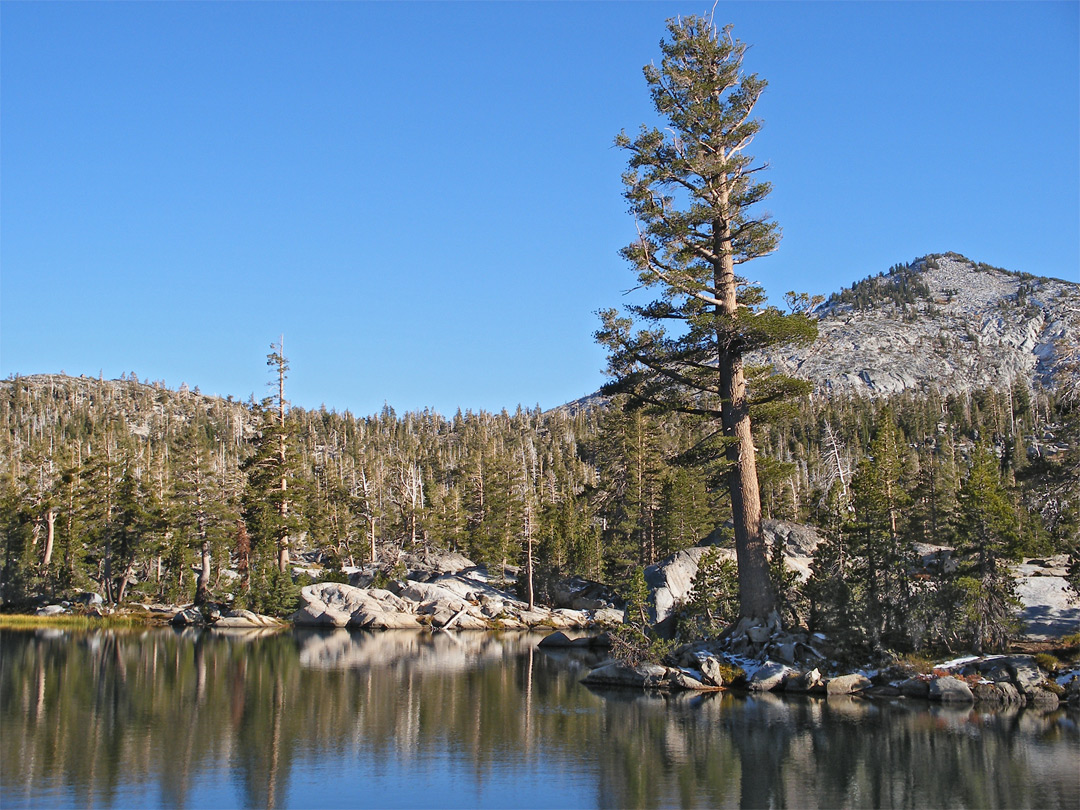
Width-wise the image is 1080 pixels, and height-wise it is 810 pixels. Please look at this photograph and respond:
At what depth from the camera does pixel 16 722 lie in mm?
19094

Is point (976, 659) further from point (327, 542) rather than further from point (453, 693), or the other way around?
point (327, 542)

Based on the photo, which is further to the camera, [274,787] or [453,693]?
[453,693]

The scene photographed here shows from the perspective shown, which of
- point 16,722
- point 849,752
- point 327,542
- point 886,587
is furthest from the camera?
point 327,542

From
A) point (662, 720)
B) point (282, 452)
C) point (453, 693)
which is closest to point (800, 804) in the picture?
point (662, 720)

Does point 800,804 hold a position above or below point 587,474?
below

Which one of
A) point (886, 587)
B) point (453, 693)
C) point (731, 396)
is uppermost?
point (731, 396)

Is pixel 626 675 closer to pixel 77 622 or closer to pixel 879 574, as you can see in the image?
pixel 879 574

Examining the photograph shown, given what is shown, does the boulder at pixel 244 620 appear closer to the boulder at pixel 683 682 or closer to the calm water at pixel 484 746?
the calm water at pixel 484 746

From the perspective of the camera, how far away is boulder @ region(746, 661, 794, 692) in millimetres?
24594

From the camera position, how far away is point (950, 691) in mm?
22844

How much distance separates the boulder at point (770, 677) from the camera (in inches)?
968

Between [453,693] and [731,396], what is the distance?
12488 millimetres

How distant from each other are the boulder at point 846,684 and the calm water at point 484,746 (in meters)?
1.33

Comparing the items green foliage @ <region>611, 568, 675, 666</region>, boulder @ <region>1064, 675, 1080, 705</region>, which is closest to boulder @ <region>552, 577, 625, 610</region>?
green foliage @ <region>611, 568, 675, 666</region>
